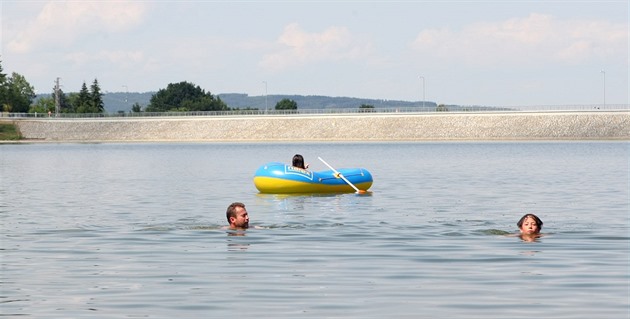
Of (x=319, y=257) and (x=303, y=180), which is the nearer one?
(x=319, y=257)

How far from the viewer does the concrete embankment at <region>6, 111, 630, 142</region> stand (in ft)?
522

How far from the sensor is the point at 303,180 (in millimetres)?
36594

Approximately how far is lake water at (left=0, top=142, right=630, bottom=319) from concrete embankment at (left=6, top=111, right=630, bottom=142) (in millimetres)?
122218

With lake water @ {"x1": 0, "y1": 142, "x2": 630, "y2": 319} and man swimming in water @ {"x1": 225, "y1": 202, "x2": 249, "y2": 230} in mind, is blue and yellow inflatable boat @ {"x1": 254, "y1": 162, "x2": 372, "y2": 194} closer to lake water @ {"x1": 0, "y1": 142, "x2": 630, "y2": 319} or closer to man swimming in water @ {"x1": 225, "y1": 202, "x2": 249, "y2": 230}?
lake water @ {"x1": 0, "y1": 142, "x2": 630, "y2": 319}

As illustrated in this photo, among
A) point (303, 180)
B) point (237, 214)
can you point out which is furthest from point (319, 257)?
point (303, 180)

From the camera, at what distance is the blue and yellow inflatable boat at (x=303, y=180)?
3669 cm

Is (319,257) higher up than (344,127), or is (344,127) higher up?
(319,257)

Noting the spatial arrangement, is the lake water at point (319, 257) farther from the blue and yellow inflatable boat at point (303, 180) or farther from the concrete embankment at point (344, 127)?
the concrete embankment at point (344, 127)

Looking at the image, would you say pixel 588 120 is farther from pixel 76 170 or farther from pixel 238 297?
pixel 238 297

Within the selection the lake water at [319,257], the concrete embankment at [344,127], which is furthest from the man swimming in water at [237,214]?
the concrete embankment at [344,127]

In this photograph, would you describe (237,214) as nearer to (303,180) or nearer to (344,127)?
(303,180)

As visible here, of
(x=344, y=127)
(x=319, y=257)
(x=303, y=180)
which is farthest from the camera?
(x=344, y=127)

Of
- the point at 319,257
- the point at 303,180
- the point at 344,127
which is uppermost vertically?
the point at 303,180

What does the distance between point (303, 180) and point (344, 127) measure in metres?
136
